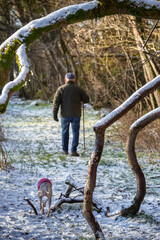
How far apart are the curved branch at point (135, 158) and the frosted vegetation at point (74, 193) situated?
15 cm

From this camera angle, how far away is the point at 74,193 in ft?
17.4

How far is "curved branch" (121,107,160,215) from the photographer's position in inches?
145

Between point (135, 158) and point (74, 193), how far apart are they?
1766 mm

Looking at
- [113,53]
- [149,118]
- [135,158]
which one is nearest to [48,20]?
[149,118]

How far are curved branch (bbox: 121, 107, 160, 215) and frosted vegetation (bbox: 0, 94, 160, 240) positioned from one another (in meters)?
0.15

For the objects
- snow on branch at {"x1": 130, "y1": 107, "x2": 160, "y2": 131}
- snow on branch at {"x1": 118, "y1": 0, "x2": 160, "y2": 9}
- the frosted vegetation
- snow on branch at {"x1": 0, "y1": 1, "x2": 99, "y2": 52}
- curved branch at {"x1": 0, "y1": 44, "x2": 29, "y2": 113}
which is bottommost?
the frosted vegetation

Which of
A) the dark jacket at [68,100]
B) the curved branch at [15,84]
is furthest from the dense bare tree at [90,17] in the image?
the dark jacket at [68,100]

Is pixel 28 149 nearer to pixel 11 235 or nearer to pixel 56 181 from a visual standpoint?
pixel 56 181

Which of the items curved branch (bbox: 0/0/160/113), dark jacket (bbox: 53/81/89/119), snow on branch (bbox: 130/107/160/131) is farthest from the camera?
dark jacket (bbox: 53/81/89/119)

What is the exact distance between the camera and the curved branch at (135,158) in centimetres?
369

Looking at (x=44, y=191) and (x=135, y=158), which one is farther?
(x=44, y=191)

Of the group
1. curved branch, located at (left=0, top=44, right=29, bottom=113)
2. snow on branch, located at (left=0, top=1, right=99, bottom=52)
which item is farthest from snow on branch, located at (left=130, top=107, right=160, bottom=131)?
curved branch, located at (left=0, top=44, right=29, bottom=113)

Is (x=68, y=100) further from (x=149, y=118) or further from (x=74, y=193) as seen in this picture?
(x=149, y=118)

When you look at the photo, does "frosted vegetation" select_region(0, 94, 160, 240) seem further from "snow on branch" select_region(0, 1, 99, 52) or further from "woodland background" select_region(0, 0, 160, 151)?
"snow on branch" select_region(0, 1, 99, 52)
